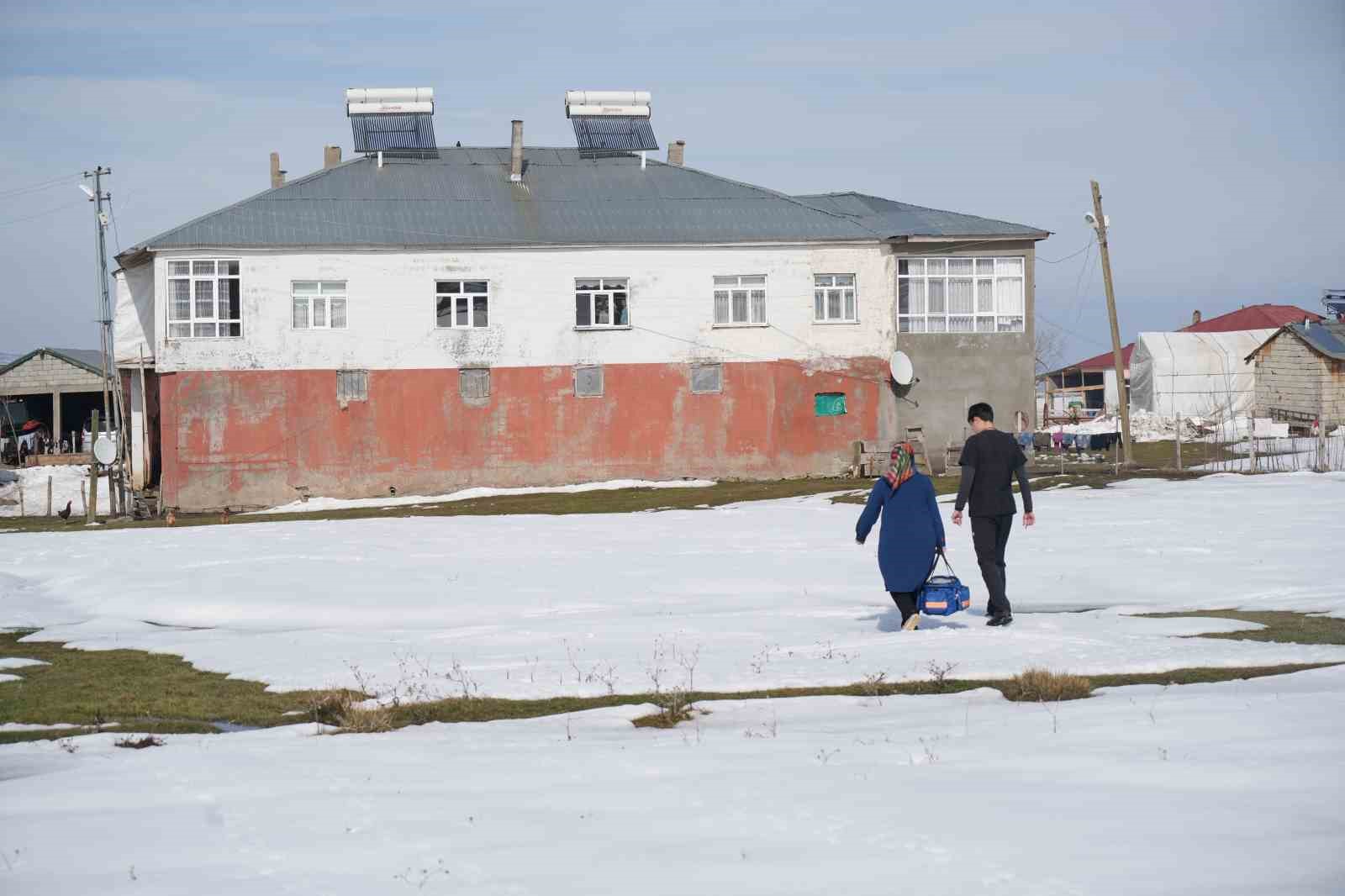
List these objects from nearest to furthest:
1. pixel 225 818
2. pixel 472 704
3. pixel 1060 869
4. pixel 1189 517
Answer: pixel 1060 869
pixel 225 818
pixel 472 704
pixel 1189 517

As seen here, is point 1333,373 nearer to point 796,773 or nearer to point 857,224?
point 857,224

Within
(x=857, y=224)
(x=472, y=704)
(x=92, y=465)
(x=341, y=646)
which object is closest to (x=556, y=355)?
(x=857, y=224)

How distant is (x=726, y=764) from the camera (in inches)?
337

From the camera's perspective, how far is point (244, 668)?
13562 millimetres

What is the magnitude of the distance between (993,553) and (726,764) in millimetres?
6462


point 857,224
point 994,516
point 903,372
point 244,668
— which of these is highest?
point 857,224

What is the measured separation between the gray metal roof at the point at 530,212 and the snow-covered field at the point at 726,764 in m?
24.5

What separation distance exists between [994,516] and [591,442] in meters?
28.5

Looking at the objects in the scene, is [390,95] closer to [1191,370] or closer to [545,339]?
[545,339]

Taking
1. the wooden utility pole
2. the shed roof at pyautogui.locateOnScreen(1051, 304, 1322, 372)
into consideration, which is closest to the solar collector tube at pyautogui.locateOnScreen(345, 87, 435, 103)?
the wooden utility pole

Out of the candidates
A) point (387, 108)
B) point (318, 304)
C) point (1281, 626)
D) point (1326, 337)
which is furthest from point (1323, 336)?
point (1281, 626)

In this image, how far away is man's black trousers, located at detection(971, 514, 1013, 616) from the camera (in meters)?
14.2

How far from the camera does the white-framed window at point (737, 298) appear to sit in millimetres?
42938

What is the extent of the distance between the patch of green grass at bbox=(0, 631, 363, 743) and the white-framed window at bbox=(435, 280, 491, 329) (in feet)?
91.9
